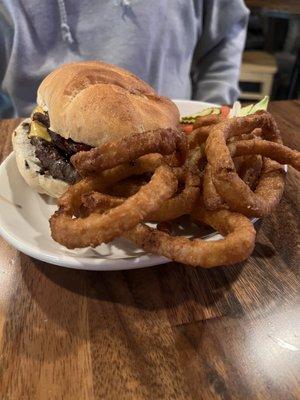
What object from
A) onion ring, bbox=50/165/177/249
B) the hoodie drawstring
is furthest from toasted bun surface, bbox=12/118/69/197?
the hoodie drawstring

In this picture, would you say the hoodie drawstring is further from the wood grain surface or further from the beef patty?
the wood grain surface

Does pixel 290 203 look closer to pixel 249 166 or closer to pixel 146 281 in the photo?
pixel 249 166

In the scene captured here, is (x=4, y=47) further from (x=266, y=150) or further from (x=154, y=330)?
(x=154, y=330)

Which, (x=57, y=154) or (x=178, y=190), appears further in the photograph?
(x=57, y=154)

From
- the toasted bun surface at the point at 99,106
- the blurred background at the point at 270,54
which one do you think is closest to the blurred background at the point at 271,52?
the blurred background at the point at 270,54

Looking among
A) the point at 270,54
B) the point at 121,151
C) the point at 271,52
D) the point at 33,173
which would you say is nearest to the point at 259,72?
the point at 270,54

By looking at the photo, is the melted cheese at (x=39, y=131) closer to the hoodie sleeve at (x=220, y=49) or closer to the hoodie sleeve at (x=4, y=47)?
the hoodie sleeve at (x=4, y=47)
